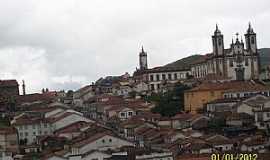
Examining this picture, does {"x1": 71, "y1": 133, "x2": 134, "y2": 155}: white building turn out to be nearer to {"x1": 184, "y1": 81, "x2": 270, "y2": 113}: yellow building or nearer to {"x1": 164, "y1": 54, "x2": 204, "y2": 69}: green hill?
{"x1": 184, "y1": 81, "x2": 270, "y2": 113}: yellow building

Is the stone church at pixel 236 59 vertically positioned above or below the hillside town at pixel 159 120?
above

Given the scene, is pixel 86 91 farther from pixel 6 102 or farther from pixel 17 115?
pixel 17 115

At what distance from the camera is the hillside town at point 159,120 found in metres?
39.5

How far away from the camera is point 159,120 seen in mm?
52562

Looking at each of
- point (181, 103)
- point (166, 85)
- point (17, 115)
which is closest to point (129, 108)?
point (181, 103)

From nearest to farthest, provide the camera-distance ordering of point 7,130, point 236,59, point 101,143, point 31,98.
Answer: point 101,143 → point 7,130 → point 31,98 → point 236,59

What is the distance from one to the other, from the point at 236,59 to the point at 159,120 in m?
23.2

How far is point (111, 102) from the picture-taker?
64.2 meters

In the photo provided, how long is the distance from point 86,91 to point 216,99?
26285 millimetres
